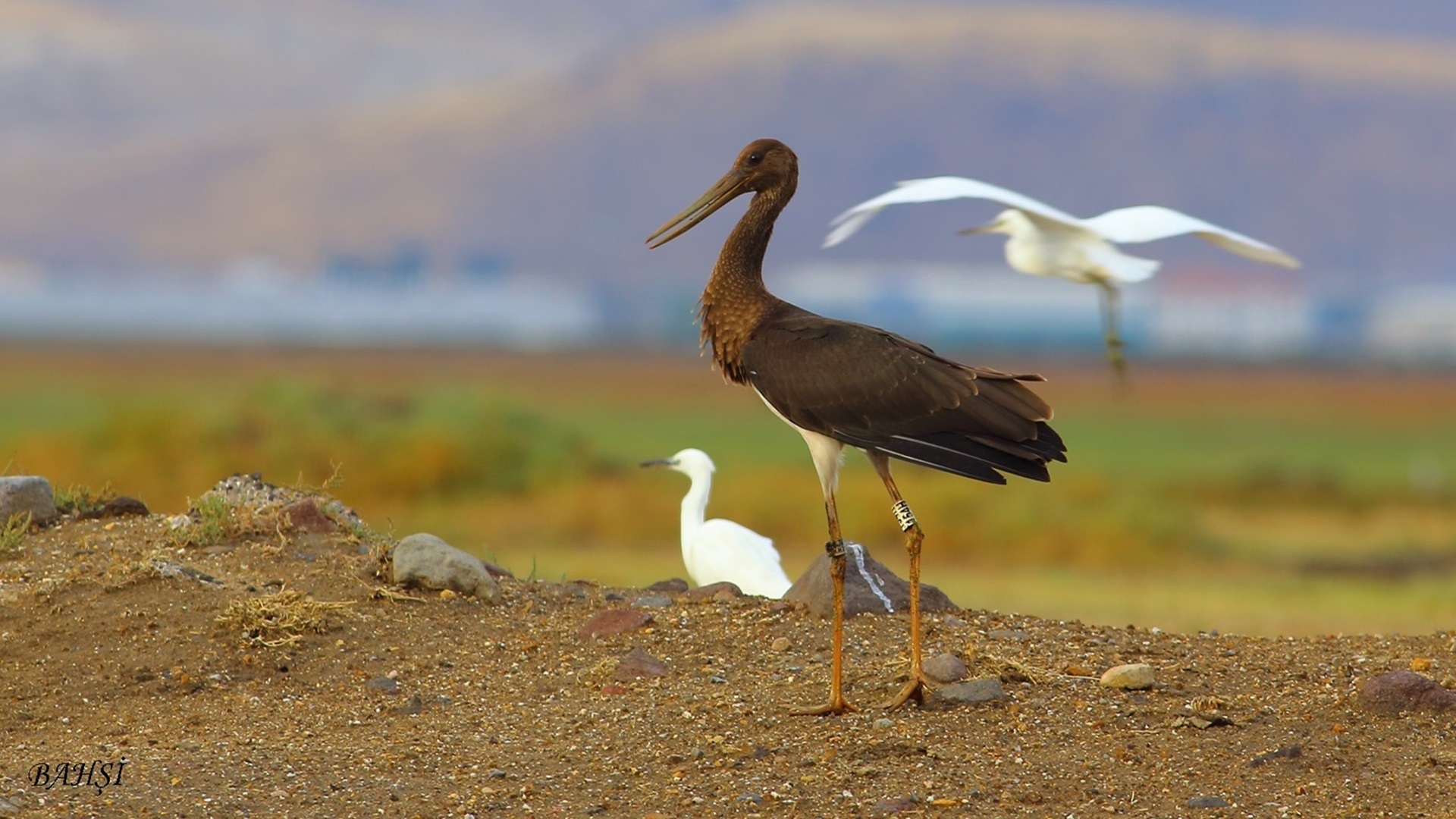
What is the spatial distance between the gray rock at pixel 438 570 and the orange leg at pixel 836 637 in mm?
2198

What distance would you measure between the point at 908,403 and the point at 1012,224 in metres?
2.86

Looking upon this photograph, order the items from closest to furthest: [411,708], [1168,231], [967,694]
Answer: [967,694]
[411,708]
[1168,231]

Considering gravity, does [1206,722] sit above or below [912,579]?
below

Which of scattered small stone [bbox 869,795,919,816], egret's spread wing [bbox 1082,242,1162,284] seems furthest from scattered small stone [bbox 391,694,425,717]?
egret's spread wing [bbox 1082,242,1162,284]

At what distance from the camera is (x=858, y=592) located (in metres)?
10.5

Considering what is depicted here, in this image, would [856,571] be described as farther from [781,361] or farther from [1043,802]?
[1043,802]

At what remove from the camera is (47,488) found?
11.4m

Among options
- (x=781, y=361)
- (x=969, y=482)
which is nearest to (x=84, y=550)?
(x=781, y=361)

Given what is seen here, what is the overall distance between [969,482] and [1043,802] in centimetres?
2492

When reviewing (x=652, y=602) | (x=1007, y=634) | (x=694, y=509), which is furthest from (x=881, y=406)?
(x=694, y=509)

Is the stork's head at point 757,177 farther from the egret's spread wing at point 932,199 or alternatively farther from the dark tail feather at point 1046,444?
the dark tail feather at point 1046,444

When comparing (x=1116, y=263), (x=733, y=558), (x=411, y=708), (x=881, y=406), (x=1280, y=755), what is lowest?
(x=1280, y=755)

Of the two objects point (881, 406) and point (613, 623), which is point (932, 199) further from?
point (613, 623)

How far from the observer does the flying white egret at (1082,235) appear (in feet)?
34.2
